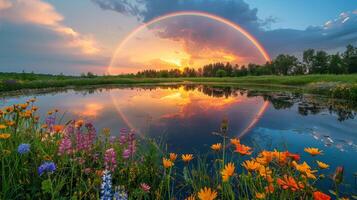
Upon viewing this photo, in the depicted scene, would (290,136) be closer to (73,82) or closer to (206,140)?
(206,140)

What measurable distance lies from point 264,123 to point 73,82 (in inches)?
1217

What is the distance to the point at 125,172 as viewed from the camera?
10.4ft

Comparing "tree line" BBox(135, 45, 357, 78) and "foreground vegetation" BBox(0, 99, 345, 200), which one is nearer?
"foreground vegetation" BBox(0, 99, 345, 200)

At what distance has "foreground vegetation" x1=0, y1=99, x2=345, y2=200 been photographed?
6.07 ft

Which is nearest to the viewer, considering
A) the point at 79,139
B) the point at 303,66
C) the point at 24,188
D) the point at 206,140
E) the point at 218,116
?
the point at 24,188

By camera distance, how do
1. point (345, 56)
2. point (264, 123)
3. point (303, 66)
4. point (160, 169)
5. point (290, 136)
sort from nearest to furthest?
1. point (160, 169)
2. point (290, 136)
3. point (264, 123)
4. point (345, 56)
5. point (303, 66)

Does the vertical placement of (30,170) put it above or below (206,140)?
above

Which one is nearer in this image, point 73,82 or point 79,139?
point 79,139

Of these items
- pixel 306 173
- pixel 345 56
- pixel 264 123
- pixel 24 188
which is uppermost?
pixel 345 56

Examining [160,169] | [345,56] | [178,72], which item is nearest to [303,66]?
[345,56]

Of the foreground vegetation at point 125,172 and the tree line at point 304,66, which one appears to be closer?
the foreground vegetation at point 125,172

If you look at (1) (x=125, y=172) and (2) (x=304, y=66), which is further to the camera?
(2) (x=304, y=66)

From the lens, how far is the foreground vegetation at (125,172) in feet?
6.07

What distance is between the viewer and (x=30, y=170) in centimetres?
266
